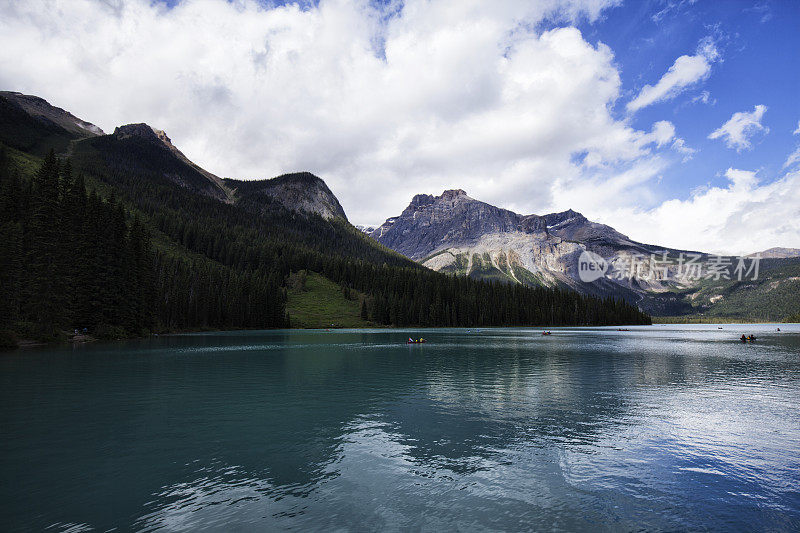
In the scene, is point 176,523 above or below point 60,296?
below

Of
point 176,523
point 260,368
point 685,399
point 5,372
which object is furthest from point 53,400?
point 685,399

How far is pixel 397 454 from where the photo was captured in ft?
73.0

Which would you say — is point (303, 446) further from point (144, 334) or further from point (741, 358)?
point (144, 334)

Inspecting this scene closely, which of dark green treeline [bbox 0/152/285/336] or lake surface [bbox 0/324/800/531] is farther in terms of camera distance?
dark green treeline [bbox 0/152/285/336]

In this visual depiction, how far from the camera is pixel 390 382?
152 ft

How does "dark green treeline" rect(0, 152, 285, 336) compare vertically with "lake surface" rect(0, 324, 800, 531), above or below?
above

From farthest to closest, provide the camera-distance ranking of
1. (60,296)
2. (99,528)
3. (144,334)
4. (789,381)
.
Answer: (144,334), (60,296), (789,381), (99,528)

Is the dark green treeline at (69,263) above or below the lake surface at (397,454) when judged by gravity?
above

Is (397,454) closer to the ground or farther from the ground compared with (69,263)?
closer to the ground

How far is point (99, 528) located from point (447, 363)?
177 ft

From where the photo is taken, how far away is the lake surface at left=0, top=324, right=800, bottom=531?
596 inches

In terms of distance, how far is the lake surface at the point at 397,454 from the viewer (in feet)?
49.6

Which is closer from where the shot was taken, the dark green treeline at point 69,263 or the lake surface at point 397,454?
the lake surface at point 397,454

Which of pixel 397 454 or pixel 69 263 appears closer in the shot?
pixel 397 454
